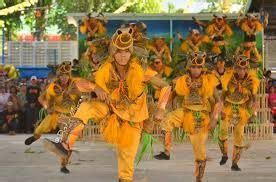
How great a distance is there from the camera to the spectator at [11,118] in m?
16.8

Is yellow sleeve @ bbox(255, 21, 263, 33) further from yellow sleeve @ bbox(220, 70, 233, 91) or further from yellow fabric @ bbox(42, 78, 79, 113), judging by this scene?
yellow fabric @ bbox(42, 78, 79, 113)

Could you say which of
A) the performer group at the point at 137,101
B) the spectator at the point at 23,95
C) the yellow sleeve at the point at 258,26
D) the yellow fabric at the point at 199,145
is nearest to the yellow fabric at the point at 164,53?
the yellow sleeve at the point at 258,26

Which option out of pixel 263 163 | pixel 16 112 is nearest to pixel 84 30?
pixel 16 112

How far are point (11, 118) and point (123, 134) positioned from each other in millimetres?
10412

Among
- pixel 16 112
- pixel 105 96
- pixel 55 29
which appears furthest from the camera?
pixel 55 29

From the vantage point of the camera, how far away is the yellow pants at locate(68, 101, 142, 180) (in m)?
6.65

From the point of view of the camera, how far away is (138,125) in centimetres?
687

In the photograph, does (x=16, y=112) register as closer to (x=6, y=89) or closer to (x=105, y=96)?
(x=6, y=89)

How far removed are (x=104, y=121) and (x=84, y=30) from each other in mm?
10259

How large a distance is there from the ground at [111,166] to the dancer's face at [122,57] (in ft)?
9.06

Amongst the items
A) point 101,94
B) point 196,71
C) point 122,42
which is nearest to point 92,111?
point 101,94

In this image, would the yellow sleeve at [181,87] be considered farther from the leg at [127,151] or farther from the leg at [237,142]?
the leg at [127,151]

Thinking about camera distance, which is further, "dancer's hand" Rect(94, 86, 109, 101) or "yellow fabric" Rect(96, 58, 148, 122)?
"yellow fabric" Rect(96, 58, 148, 122)

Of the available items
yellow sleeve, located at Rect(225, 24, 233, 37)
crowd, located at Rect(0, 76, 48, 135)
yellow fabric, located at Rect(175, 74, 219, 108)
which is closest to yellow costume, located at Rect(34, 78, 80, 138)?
yellow fabric, located at Rect(175, 74, 219, 108)
